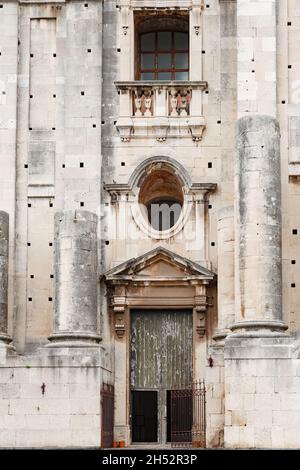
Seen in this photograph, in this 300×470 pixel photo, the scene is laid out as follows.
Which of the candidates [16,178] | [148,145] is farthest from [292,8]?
[16,178]

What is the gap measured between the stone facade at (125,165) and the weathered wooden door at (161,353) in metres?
0.34

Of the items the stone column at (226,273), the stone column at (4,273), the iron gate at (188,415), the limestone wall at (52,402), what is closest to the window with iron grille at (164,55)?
the stone column at (226,273)

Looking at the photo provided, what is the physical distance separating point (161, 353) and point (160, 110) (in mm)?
6601

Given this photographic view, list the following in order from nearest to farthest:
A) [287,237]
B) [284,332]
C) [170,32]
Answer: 1. [284,332]
2. [287,237]
3. [170,32]

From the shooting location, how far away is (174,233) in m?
35.4

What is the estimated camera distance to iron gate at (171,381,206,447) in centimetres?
3216

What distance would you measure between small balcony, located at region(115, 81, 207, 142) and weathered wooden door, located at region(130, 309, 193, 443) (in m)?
4.84

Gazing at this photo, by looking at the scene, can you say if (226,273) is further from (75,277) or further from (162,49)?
(162,49)

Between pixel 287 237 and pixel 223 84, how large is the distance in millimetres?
4578

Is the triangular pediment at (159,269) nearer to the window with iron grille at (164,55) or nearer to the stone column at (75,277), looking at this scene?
the stone column at (75,277)

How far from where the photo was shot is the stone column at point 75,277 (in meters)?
32.6

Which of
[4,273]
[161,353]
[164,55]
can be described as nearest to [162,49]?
[164,55]

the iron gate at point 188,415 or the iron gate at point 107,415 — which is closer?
the iron gate at point 107,415

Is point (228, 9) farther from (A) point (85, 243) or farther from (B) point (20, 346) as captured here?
(B) point (20, 346)
